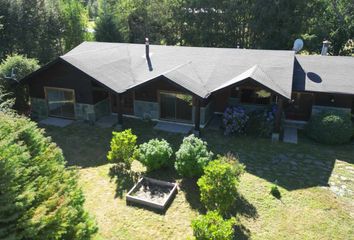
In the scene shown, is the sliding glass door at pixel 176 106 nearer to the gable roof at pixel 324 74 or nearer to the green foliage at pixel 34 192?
the gable roof at pixel 324 74

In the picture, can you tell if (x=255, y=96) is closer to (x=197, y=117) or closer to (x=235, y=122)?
(x=235, y=122)

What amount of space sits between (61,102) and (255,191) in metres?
13.9

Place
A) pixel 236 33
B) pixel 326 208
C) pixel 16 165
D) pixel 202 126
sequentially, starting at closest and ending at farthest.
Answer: pixel 16 165 → pixel 326 208 → pixel 202 126 → pixel 236 33

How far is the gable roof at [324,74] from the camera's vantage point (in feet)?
57.3

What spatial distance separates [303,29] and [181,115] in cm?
2272

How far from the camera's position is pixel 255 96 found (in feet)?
62.8

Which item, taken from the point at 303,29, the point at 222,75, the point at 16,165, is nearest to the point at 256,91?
the point at 222,75

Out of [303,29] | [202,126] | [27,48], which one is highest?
[303,29]

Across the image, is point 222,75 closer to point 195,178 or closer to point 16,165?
point 195,178

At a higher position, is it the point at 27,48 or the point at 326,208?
the point at 27,48

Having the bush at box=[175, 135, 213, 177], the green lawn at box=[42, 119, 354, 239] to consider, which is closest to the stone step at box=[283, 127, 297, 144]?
the green lawn at box=[42, 119, 354, 239]

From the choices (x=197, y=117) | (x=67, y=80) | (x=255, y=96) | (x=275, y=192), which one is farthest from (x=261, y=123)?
(x=67, y=80)

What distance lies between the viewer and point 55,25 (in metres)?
32.8

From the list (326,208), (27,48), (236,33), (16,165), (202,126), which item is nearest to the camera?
(16,165)
